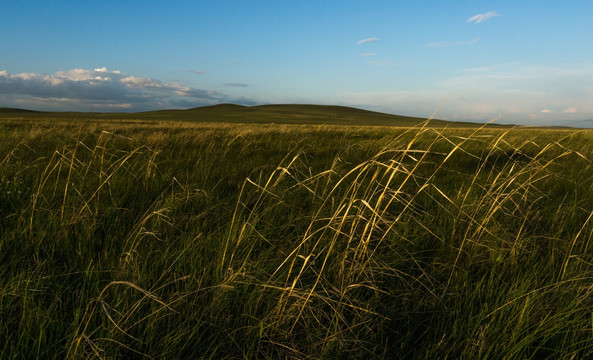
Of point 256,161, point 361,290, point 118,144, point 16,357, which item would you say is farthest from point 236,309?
point 118,144

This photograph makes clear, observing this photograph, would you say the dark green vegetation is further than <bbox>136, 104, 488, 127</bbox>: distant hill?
No

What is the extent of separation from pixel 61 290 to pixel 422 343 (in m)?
1.39

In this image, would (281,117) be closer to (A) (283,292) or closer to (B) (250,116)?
(B) (250,116)

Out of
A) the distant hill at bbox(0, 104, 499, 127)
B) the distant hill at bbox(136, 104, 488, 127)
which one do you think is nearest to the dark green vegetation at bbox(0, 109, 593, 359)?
the distant hill at bbox(0, 104, 499, 127)

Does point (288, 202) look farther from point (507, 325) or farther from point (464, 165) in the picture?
point (464, 165)

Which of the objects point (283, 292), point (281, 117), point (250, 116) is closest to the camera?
point (283, 292)

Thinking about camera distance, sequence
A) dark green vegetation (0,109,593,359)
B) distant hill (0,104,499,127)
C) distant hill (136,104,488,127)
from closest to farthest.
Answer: dark green vegetation (0,109,593,359)
distant hill (0,104,499,127)
distant hill (136,104,488,127)

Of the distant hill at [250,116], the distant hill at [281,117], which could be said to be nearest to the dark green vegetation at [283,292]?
the distant hill at [250,116]

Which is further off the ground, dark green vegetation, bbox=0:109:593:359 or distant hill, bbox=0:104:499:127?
distant hill, bbox=0:104:499:127

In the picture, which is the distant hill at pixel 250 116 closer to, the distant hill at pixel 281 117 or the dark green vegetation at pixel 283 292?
the distant hill at pixel 281 117

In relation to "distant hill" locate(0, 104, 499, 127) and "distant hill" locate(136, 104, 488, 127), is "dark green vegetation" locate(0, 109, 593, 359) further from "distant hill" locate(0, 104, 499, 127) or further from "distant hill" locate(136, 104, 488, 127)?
"distant hill" locate(136, 104, 488, 127)

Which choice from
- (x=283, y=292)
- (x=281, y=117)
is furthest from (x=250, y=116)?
(x=283, y=292)

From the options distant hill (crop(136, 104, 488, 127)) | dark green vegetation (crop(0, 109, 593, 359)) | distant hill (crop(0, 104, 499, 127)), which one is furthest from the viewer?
distant hill (crop(136, 104, 488, 127))

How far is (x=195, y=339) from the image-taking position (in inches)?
43.6
